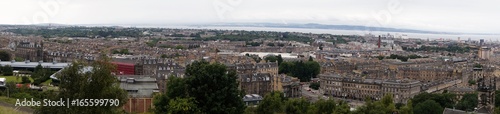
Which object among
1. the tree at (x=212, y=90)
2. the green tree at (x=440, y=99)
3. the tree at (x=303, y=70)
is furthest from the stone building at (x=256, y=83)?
the tree at (x=212, y=90)

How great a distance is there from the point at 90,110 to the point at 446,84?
31.9m

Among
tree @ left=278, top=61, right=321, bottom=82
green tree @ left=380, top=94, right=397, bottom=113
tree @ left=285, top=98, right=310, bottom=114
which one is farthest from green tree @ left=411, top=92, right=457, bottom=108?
tree @ left=278, top=61, right=321, bottom=82

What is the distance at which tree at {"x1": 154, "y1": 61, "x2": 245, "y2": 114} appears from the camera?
13.7 m

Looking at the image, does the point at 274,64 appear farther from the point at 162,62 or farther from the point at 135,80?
the point at 135,80

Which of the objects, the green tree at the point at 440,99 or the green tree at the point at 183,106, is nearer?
the green tree at the point at 183,106

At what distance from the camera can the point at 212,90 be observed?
13.9m

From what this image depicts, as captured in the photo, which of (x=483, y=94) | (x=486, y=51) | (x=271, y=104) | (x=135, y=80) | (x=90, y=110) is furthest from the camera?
(x=486, y=51)

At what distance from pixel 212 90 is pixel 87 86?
158 inches

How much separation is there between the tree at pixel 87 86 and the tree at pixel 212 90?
3214 mm

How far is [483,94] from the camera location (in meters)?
20.5

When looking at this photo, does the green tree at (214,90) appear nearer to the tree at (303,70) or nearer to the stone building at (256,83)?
the stone building at (256,83)

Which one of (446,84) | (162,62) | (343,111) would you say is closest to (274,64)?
(162,62)

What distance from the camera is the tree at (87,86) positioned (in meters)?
10.5

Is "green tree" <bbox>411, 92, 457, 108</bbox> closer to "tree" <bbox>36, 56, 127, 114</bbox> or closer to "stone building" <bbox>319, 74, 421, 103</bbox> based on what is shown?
"stone building" <bbox>319, 74, 421, 103</bbox>
